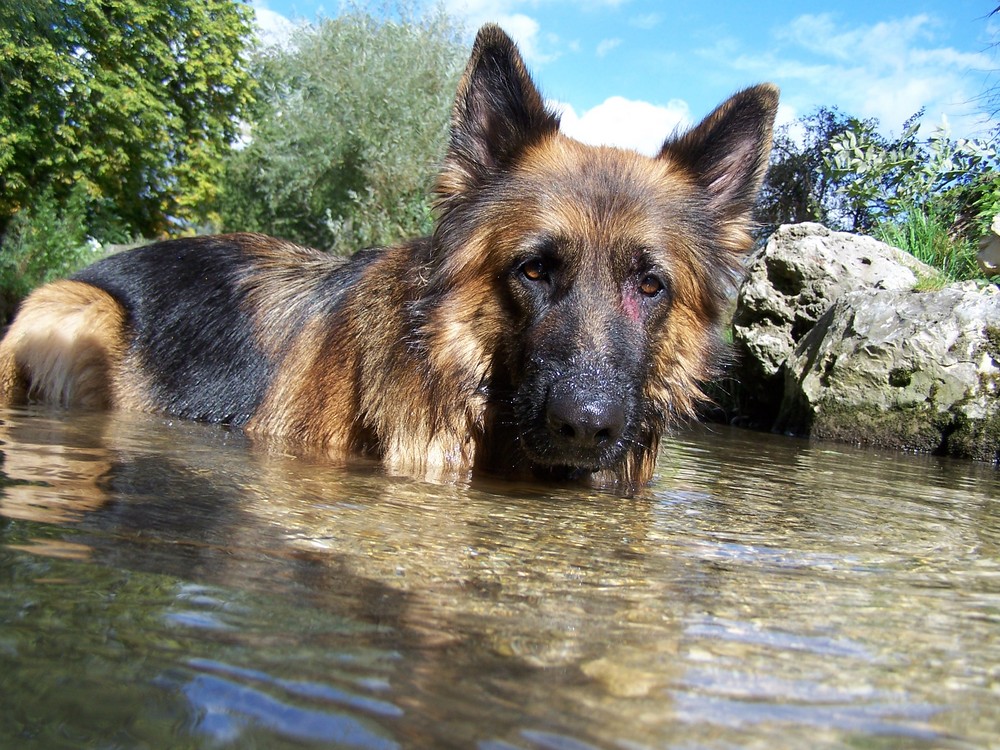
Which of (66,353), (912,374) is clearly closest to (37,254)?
(66,353)

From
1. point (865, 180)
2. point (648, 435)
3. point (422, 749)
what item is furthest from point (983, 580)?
point (865, 180)

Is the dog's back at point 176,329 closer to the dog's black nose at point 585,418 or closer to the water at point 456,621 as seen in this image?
the dog's black nose at point 585,418

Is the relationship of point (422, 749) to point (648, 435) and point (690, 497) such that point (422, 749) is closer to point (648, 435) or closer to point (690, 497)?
point (690, 497)

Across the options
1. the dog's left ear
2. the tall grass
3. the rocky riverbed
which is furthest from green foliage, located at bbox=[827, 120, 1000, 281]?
the dog's left ear

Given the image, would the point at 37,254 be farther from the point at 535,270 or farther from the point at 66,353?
the point at 535,270

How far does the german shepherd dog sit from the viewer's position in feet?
12.2

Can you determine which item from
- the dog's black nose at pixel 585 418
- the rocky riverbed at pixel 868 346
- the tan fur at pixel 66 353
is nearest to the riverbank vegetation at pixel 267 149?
the rocky riverbed at pixel 868 346

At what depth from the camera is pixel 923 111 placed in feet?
53.4

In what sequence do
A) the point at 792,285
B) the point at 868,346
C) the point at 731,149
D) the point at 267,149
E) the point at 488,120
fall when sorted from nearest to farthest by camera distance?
the point at 488,120, the point at 731,149, the point at 868,346, the point at 792,285, the point at 267,149

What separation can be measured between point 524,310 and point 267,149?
24.8 metres

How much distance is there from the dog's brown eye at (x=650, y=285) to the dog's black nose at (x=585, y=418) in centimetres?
80

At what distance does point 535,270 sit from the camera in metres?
3.98

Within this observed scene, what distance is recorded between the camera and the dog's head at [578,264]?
3.63 m

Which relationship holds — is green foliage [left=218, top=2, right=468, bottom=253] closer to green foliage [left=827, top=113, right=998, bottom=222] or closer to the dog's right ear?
green foliage [left=827, top=113, right=998, bottom=222]
